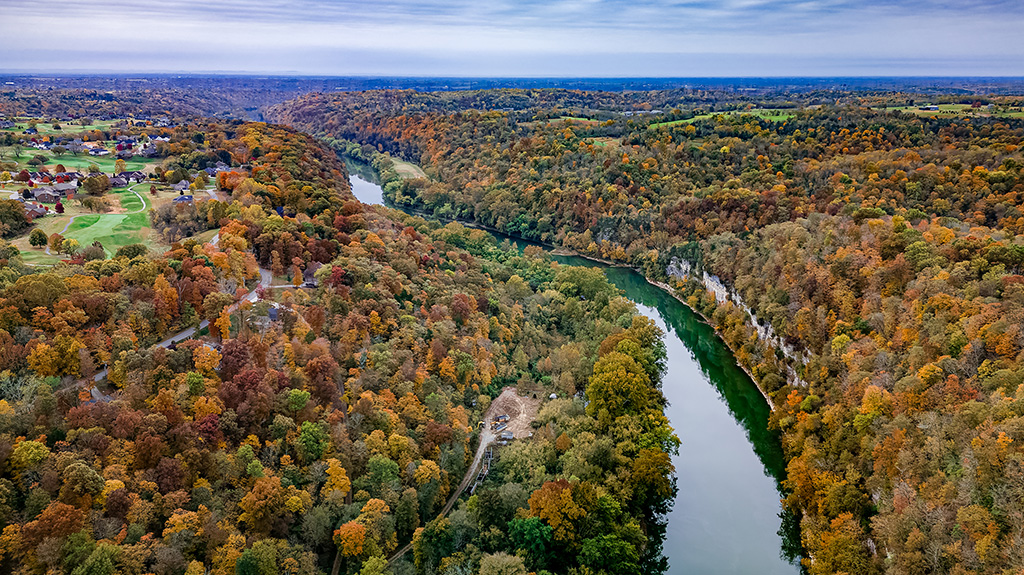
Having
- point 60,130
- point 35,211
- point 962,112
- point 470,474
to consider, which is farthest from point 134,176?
point 962,112

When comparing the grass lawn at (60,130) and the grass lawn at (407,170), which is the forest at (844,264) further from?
the grass lawn at (60,130)

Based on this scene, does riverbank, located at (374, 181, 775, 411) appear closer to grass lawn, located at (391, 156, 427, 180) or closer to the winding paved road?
grass lawn, located at (391, 156, 427, 180)

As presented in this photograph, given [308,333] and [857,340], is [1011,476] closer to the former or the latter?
[857,340]

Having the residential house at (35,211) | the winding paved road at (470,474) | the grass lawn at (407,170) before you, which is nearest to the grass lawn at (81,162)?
the residential house at (35,211)

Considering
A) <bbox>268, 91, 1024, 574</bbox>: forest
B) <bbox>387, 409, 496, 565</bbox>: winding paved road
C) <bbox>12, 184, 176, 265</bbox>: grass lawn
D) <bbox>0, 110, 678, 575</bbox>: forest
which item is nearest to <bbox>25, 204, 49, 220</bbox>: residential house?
<bbox>12, 184, 176, 265</bbox>: grass lawn

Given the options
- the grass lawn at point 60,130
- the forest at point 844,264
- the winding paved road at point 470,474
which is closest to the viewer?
the forest at point 844,264

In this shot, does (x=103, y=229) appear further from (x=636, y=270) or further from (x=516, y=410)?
(x=636, y=270)

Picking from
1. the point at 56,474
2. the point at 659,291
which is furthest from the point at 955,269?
the point at 56,474
